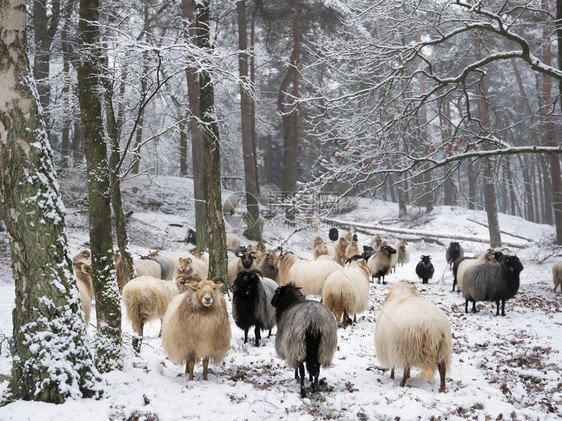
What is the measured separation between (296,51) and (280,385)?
60.1 ft

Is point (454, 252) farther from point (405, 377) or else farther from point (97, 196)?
point (97, 196)

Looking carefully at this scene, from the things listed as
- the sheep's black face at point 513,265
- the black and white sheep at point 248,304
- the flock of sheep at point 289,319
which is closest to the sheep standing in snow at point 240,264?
the flock of sheep at point 289,319

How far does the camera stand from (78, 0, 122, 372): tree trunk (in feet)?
17.7

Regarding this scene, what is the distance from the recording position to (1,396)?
3900 millimetres

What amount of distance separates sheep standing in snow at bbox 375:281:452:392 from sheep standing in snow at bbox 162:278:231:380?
2086mm

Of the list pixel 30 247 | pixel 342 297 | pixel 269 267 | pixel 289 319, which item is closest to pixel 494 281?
pixel 342 297

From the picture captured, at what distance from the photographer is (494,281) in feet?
33.3

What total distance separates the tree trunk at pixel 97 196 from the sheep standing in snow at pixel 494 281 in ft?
26.4

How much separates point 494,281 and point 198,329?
739 cm

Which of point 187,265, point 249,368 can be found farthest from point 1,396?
point 187,265

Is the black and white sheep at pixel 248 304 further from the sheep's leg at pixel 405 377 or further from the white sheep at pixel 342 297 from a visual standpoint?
the sheep's leg at pixel 405 377

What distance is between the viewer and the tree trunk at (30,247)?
12.9 ft

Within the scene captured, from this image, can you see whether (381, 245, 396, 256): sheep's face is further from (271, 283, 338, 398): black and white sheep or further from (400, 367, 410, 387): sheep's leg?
(271, 283, 338, 398): black and white sheep

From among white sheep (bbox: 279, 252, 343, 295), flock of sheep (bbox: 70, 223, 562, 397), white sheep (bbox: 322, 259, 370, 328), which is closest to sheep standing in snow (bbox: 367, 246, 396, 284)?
white sheep (bbox: 279, 252, 343, 295)
